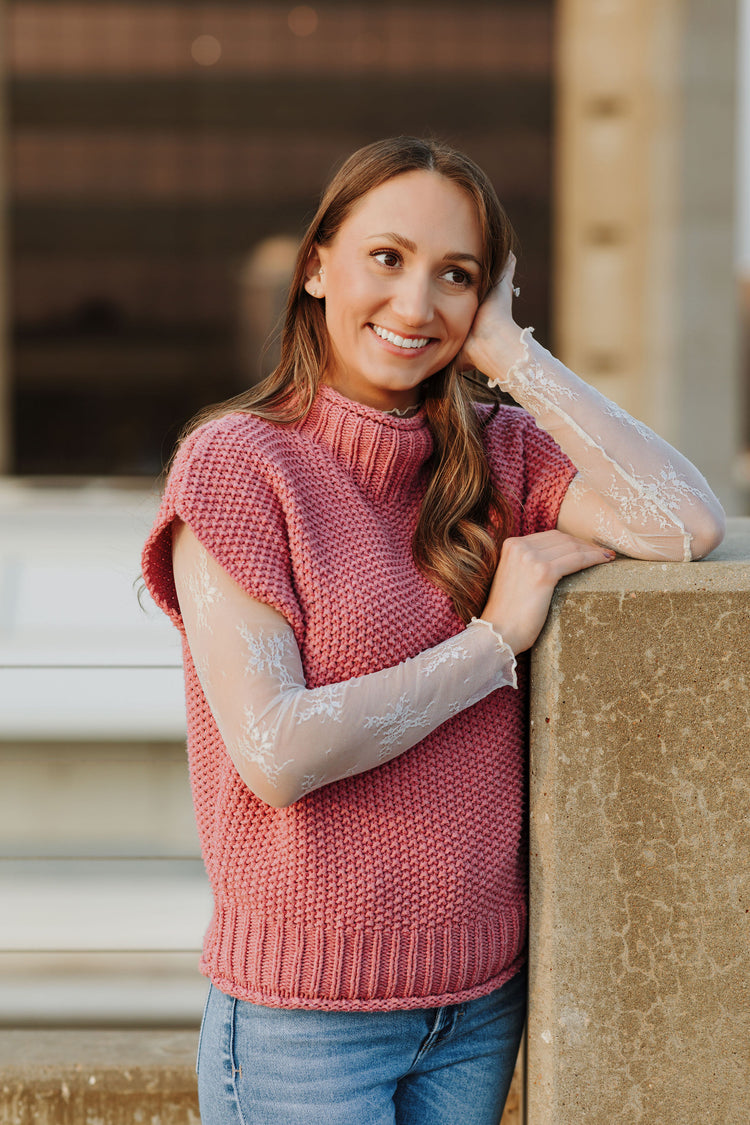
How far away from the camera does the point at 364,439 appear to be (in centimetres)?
137

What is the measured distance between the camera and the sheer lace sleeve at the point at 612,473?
1.37 m

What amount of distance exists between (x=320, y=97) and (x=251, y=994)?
254 inches

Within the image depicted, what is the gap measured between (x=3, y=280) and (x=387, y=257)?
5.81 meters

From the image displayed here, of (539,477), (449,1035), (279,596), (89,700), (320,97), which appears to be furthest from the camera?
(320,97)

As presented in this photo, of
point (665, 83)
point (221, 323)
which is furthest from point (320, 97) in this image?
point (665, 83)

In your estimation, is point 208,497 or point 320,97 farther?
point 320,97

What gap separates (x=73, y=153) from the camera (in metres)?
7.21

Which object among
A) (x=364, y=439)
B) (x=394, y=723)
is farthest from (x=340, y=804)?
(x=364, y=439)

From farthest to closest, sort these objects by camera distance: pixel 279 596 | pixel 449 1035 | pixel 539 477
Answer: pixel 539 477 → pixel 449 1035 → pixel 279 596

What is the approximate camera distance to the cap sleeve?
1.20 meters

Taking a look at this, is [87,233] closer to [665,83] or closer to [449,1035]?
[665,83]

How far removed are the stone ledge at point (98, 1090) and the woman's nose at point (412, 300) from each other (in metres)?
1.15

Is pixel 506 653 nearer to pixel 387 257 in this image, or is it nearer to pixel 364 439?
pixel 364 439

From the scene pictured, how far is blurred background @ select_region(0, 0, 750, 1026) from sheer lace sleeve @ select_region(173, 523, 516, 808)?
52 centimetres
